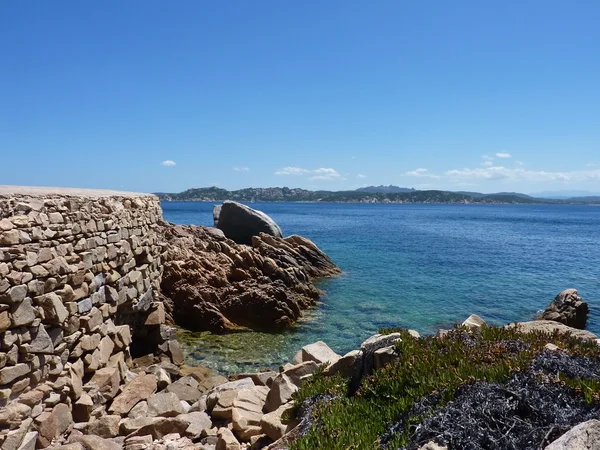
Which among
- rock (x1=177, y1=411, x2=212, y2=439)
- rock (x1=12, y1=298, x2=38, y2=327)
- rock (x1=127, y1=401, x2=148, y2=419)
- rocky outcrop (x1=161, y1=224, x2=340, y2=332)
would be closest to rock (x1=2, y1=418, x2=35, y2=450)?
rock (x1=12, y1=298, x2=38, y2=327)

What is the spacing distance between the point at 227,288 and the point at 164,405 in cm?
1061

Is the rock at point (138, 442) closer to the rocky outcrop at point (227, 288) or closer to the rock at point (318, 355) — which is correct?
the rock at point (318, 355)

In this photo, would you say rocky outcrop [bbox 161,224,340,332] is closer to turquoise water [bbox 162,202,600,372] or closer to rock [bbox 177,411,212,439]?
turquoise water [bbox 162,202,600,372]

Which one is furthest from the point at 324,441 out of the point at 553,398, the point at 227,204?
the point at 227,204

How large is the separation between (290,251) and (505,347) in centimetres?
2153

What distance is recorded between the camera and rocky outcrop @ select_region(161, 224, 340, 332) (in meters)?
17.7

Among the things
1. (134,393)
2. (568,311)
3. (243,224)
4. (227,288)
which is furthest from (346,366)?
(243,224)

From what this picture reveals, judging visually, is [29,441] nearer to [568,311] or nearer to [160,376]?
[160,376]

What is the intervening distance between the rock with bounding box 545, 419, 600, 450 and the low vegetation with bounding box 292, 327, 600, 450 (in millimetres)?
440

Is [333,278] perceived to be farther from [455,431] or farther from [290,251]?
[455,431]

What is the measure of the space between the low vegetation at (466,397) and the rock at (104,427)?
3263 mm

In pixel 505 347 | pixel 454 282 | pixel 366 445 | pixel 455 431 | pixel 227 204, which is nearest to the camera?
pixel 455 431

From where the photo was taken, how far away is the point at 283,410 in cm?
729

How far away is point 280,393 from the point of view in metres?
8.04
